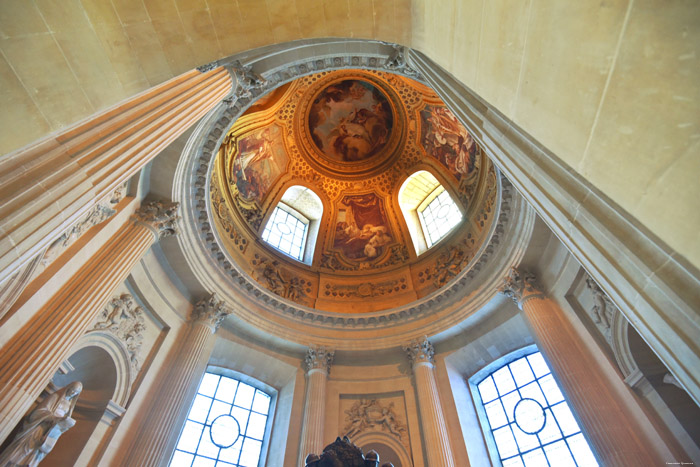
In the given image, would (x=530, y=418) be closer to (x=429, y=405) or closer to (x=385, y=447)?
(x=429, y=405)

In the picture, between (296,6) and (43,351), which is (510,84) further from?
(43,351)

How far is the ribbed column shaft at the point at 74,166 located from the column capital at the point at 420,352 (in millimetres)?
8023

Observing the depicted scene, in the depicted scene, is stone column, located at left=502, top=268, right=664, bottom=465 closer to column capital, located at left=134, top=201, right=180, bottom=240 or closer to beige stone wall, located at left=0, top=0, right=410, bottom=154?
beige stone wall, located at left=0, top=0, right=410, bottom=154

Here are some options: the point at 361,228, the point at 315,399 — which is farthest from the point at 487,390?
the point at 361,228

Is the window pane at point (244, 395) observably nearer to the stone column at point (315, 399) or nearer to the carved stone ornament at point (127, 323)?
the stone column at point (315, 399)

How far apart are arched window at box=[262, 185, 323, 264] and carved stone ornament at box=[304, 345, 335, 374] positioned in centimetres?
400

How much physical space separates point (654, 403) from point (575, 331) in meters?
1.73

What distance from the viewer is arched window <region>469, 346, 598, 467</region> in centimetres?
783

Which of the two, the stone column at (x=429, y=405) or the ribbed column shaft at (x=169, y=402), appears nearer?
the ribbed column shaft at (x=169, y=402)

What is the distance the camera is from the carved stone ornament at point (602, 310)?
6.48 meters

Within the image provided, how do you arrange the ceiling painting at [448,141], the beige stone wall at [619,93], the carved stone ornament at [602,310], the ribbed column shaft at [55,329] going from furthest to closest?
the ceiling painting at [448,141]
the carved stone ornament at [602,310]
the ribbed column shaft at [55,329]
the beige stone wall at [619,93]

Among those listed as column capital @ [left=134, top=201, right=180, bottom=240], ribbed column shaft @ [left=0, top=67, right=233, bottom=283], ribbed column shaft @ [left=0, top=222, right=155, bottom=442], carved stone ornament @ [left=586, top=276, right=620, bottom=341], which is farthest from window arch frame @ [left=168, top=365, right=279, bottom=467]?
carved stone ornament @ [left=586, top=276, right=620, bottom=341]

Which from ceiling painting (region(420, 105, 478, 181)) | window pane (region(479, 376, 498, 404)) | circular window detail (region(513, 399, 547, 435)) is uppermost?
ceiling painting (region(420, 105, 478, 181))

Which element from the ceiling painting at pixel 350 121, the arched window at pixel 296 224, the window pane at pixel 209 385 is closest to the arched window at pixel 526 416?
the window pane at pixel 209 385
